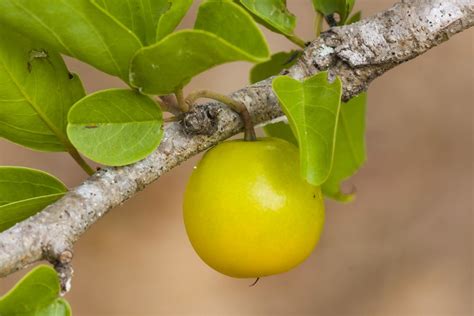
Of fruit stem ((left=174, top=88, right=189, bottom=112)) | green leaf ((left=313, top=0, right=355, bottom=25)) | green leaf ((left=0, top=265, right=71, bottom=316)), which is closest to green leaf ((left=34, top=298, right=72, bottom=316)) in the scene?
green leaf ((left=0, top=265, right=71, bottom=316))

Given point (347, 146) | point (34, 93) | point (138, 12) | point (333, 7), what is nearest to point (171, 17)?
point (138, 12)

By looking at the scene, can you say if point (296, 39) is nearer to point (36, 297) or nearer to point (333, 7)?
point (333, 7)

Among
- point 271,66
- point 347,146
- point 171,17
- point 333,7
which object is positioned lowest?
point 347,146

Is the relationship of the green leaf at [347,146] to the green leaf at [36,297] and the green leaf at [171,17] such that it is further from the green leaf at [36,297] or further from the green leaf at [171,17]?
the green leaf at [36,297]

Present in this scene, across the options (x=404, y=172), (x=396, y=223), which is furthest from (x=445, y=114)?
(x=396, y=223)

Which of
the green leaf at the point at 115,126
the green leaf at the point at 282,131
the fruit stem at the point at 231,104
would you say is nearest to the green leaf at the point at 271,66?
the green leaf at the point at 282,131

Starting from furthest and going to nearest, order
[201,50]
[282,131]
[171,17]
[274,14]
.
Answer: [282,131]
[274,14]
[171,17]
[201,50]

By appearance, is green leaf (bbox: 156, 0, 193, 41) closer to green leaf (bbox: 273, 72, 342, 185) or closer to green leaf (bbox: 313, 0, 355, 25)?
green leaf (bbox: 273, 72, 342, 185)
